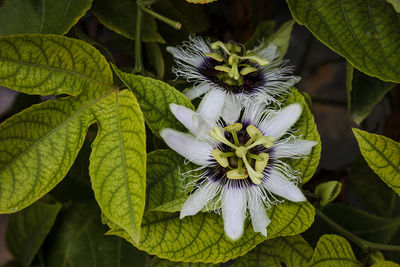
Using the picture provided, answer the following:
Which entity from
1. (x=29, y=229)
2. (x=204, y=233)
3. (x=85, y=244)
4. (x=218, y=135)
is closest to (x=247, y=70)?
(x=218, y=135)

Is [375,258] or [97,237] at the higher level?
[375,258]

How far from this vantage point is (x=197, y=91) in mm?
618

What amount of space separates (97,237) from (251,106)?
364mm

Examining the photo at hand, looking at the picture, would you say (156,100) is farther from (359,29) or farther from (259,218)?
(359,29)

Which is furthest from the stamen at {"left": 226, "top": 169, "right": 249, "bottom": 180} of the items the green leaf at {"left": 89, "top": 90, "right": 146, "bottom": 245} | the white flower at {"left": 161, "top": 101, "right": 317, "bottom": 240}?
the green leaf at {"left": 89, "top": 90, "right": 146, "bottom": 245}

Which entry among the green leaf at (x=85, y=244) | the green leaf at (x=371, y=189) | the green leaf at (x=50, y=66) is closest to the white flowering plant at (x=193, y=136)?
the green leaf at (x=50, y=66)

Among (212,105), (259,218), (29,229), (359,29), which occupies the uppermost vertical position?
(359,29)

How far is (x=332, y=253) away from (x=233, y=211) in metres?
0.16

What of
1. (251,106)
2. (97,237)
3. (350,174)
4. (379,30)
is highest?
(379,30)

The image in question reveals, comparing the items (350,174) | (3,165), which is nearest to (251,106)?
(3,165)

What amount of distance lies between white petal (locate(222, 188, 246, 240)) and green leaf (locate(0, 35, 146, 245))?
123 millimetres

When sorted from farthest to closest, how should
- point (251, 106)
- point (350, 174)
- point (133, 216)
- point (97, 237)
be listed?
point (350, 174)
point (97, 237)
point (251, 106)
point (133, 216)

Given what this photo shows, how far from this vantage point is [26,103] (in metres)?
0.85

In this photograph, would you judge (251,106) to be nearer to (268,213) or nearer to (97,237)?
(268,213)
